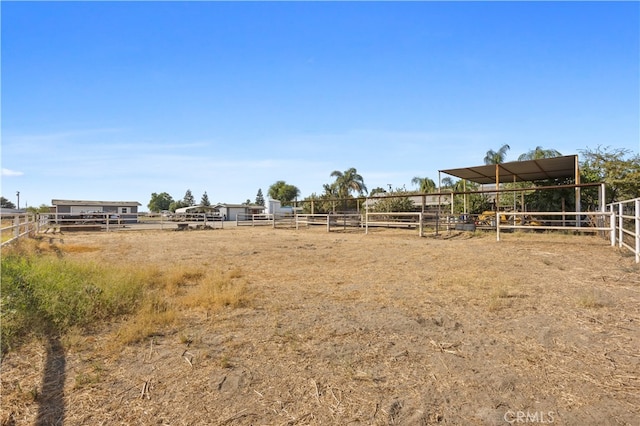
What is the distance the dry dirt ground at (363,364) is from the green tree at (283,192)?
233 ft

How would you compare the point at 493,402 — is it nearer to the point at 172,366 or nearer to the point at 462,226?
the point at 172,366

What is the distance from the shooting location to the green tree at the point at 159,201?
336 feet

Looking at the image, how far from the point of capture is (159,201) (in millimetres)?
104500

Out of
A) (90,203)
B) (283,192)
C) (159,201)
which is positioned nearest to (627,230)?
(90,203)

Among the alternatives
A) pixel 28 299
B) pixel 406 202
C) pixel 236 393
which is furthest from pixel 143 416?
pixel 406 202

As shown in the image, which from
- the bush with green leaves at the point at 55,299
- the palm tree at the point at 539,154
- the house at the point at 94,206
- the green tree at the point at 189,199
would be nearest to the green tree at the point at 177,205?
the green tree at the point at 189,199

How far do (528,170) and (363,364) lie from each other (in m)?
21.1

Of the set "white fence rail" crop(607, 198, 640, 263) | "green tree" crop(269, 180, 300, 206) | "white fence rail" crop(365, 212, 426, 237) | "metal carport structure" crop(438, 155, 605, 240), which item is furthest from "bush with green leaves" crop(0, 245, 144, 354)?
"green tree" crop(269, 180, 300, 206)

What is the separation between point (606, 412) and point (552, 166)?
19977 millimetres

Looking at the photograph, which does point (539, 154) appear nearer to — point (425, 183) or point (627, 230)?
point (425, 183)

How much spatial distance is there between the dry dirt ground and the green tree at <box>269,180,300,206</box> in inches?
2794

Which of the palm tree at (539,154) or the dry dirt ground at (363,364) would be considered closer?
the dry dirt ground at (363,364)

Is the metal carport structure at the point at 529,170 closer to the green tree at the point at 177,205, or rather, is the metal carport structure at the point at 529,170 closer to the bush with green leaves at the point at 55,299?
the bush with green leaves at the point at 55,299

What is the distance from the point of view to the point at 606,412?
91.1 inches
